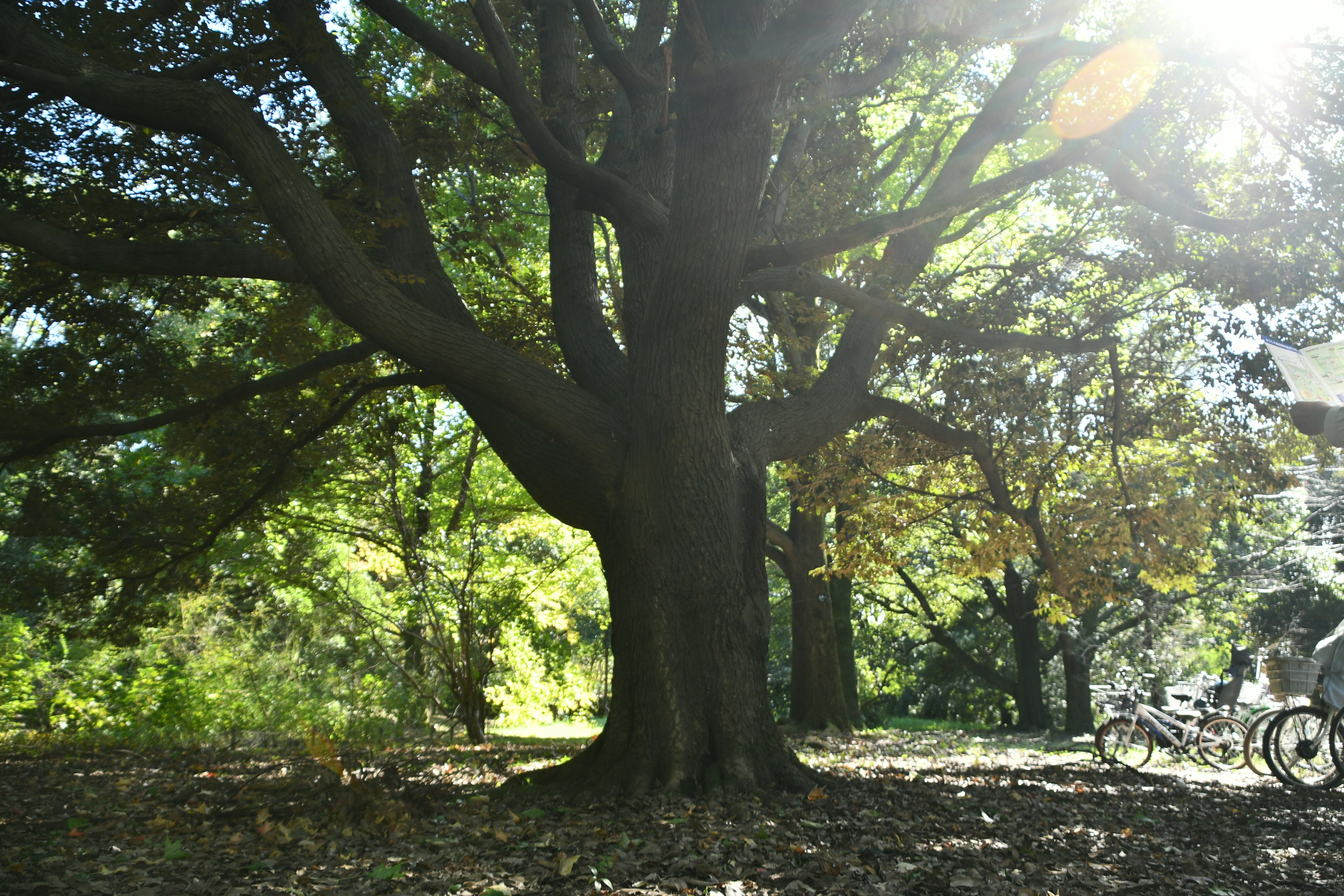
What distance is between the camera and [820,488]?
463 inches

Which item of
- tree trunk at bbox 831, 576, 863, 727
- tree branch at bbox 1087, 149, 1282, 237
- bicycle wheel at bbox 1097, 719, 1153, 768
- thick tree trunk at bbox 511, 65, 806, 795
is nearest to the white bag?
bicycle wheel at bbox 1097, 719, 1153, 768

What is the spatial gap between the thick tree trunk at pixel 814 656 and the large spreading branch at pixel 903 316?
6.22 meters

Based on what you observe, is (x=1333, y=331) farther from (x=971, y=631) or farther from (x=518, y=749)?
(x=971, y=631)

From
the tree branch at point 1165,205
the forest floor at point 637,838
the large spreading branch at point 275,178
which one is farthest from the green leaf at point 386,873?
the tree branch at point 1165,205

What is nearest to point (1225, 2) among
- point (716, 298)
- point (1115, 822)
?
point (716, 298)

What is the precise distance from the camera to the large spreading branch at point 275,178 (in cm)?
530

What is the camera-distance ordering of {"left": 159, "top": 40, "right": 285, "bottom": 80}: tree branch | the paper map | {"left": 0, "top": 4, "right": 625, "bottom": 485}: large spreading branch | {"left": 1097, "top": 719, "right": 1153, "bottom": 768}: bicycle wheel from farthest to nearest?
{"left": 1097, "top": 719, "right": 1153, "bottom": 768}: bicycle wheel
{"left": 159, "top": 40, "right": 285, "bottom": 80}: tree branch
{"left": 0, "top": 4, "right": 625, "bottom": 485}: large spreading branch
the paper map

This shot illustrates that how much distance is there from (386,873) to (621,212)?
16.2 ft

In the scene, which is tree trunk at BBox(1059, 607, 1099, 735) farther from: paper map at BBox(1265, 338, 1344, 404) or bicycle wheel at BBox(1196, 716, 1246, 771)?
paper map at BBox(1265, 338, 1344, 404)

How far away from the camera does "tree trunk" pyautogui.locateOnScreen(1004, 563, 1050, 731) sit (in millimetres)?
19562

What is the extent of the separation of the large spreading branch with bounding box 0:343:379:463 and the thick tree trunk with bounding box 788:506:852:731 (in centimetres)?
836

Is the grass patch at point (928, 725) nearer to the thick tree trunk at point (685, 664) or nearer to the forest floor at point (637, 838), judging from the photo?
the forest floor at point (637, 838)

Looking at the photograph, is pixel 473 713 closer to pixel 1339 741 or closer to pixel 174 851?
pixel 174 851

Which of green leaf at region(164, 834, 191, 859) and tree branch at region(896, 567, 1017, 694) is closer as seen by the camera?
green leaf at region(164, 834, 191, 859)
